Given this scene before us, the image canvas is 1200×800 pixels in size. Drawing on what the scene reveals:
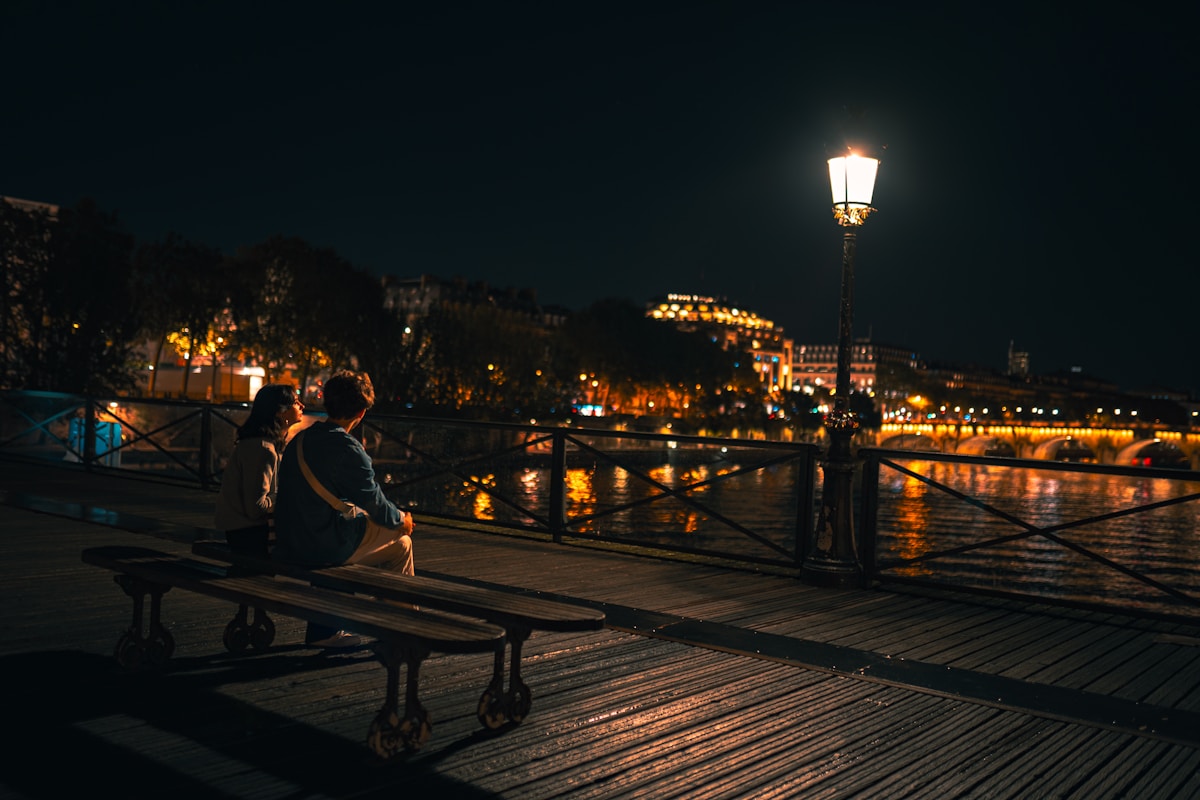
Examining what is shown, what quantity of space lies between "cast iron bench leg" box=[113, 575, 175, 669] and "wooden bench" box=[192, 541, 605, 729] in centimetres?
55

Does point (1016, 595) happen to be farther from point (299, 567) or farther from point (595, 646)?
point (299, 567)

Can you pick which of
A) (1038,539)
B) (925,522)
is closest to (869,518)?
(1038,539)

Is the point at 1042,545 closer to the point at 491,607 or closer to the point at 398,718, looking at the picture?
the point at 491,607

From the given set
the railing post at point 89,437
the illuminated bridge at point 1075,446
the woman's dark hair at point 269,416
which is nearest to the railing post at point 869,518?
the woman's dark hair at point 269,416

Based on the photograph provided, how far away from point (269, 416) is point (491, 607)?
232 cm

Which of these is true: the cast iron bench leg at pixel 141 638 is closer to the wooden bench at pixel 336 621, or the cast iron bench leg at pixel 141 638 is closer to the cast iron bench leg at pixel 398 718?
the wooden bench at pixel 336 621

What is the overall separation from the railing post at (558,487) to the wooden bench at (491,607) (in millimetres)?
5546

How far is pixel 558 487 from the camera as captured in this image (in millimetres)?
11445

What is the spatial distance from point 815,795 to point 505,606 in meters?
1.60

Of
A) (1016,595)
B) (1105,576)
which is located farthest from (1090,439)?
(1016,595)

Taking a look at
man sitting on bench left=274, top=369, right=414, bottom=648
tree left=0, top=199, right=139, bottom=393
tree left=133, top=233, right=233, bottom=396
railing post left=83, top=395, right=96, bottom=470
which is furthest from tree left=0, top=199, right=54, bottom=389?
man sitting on bench left=274, top=369, right=414, bottom=648

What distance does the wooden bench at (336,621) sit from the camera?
4.33m

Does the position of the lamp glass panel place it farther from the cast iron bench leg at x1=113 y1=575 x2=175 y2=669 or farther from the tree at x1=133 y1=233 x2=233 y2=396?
the tree at x1=133 y1=233 x2=233 y2=396

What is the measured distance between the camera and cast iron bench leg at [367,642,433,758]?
14.2 feet
